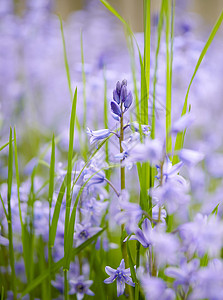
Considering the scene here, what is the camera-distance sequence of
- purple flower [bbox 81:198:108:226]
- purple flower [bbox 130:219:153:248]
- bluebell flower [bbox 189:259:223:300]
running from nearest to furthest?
bluebell flower [bbox 189:259:223:300]
purple flower [bbox 130:219:153:248]
purple flower [bbox 81:198:108:226]

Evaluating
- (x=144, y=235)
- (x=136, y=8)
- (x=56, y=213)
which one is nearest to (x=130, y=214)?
(x=144, y=235)

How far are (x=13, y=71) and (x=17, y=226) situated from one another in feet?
6.54

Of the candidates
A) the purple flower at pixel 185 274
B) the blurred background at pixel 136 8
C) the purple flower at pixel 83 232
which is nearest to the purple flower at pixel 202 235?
the purple flower at pixel 185 274

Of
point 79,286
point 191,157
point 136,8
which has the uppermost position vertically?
point 136,8

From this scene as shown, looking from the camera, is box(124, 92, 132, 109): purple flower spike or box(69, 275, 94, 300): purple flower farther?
box(69, 275, 94, 300): purple flower

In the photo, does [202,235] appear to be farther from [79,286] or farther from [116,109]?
[79,286]

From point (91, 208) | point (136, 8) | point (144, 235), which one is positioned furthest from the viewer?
point (136, 8)

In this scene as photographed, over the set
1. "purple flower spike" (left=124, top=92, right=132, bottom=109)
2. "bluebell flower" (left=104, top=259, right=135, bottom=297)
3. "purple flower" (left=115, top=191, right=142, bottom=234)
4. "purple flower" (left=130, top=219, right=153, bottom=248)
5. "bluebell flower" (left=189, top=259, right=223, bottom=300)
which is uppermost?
"purple flower spike" (left=124, top=92, right=132, bottom=109)

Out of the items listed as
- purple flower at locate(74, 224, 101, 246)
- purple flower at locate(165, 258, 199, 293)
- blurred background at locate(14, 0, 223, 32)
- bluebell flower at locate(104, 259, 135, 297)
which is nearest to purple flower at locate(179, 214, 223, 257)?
purple flower at locate(165, 258, 199, 293)

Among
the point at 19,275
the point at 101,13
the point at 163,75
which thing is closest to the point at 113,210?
the point at 19,275

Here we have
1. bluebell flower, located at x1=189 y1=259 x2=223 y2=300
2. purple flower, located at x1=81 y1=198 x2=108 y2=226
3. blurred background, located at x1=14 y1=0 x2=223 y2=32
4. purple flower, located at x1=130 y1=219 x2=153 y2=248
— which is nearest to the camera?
bluebell flower, located at x1=189 y1=259 x2=223 y2=300

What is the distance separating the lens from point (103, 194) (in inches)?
28.2

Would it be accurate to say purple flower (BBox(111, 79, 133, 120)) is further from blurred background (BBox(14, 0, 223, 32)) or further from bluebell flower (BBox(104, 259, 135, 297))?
blurred background (BBox(14, 0, 223, 32))

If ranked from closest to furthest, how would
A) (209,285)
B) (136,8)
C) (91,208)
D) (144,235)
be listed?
(209,285)
(144,235)
(91,208)
(136,8)
